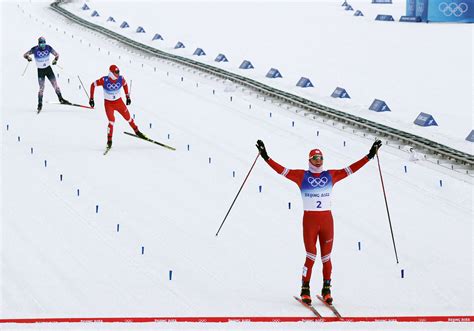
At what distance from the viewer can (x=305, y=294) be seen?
29.0 feet

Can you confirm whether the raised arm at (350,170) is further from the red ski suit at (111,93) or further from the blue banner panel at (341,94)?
the blue banner panel at (341,94)

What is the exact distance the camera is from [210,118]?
63.6 ft

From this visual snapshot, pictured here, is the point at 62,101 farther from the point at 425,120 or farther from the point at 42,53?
the point at 425,120

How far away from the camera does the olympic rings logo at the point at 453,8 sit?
38688 mm

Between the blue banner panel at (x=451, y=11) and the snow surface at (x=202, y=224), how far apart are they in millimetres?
21172

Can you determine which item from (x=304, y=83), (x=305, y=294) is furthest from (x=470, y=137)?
(x=305, y=294)

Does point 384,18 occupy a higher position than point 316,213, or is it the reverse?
point 384,18

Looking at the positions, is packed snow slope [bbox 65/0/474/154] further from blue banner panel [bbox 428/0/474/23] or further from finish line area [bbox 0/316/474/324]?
finish line area [bbox 0/316/474/324]

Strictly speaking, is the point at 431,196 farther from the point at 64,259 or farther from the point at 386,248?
the point at 64,259

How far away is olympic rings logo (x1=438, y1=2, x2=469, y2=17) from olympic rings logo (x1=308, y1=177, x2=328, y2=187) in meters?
32.3

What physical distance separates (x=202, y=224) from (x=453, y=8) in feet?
100

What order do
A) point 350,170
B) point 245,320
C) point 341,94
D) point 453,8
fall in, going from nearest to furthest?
point 245,320
point 350,170
point 341,94
point 453,8

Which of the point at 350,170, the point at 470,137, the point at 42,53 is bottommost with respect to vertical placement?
the point at 470,137

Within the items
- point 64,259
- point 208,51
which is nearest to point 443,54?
point 208,51
